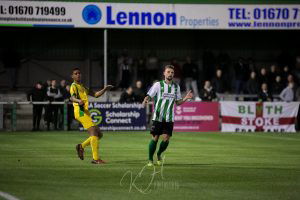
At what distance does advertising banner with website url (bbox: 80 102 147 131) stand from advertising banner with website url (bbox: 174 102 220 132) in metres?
1.49

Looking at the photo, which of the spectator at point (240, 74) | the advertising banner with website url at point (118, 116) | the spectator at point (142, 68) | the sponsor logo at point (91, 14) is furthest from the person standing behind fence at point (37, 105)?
the spectator at point (240, 74)

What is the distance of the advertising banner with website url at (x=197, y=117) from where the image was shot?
94.5 ft

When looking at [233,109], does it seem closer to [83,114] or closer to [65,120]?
[65,120]

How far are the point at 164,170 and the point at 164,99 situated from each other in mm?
1861

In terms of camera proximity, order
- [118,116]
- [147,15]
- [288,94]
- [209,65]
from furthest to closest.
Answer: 1. [209,65]
2. [147,15]
3. [288,94]
4. [118,116]

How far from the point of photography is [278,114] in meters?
29.0

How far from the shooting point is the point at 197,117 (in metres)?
29.0

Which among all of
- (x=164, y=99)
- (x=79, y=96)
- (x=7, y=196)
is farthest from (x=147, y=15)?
(x=7, y=196)

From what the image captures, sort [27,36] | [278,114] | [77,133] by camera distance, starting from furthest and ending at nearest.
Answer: [27,36] < [278,114] < [77,133]

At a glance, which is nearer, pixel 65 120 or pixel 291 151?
pixel 291 151

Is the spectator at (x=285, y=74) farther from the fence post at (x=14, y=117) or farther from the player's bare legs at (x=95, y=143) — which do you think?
the player's bare legs at (x=95, y=143)

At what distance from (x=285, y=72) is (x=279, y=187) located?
71.9 ft

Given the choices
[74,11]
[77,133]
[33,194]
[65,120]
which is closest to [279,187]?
[33,194]

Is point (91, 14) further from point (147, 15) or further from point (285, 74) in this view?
point (285, 74)
